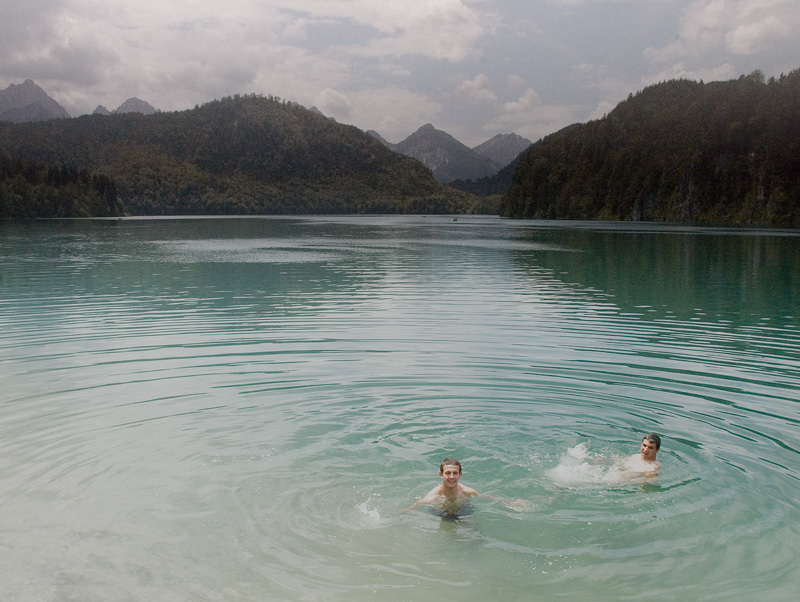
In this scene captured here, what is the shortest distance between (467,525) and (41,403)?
991 cm

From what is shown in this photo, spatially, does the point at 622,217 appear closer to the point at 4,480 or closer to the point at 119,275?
the point at 119,275

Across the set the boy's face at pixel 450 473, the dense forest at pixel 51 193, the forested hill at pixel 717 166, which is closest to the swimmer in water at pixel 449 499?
the boy's face at pixel 450 473

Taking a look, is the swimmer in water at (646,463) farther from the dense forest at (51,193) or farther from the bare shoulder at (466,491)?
the dense forest at (51,193)

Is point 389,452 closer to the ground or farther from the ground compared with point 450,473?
closer to the ground

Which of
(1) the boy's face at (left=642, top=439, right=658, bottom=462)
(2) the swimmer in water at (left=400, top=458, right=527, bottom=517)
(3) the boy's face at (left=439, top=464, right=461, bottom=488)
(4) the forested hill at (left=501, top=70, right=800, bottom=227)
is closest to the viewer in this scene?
(3) the boy's face at (left=439, top=464, right=461, bottom=488)

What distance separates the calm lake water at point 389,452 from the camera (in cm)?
838

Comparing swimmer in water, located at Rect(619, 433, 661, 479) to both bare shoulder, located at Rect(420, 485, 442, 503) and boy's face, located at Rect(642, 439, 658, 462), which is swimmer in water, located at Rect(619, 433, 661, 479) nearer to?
boy's face, located at Rect(642, 439, 658, 462)

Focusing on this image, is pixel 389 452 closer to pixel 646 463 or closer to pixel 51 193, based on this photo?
pixel 646 463

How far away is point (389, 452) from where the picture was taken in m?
12.0

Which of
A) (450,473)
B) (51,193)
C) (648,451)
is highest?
(51,193)

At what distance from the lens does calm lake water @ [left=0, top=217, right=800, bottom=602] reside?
8.38 meters

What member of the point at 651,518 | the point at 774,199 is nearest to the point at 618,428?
the point at 651,518

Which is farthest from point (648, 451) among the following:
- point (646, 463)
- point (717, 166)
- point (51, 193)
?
point (51, 193)

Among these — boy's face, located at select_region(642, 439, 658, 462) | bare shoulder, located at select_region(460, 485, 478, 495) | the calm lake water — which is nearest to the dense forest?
the calm lake water
